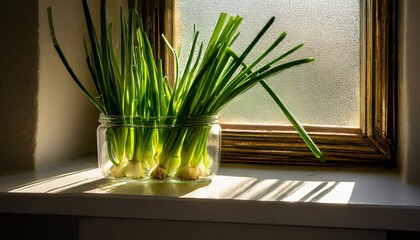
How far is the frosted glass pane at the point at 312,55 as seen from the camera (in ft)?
3.70

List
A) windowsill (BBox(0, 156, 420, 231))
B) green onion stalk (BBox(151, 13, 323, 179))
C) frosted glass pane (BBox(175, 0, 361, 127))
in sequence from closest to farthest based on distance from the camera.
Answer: windowsill (BBox(0, 156, 420, 231))
green onion stalk (BBox(151, 13, 323, 179))
frosted glass pane (BBox(175, 0, 361, 127))

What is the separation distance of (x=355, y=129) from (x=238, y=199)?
327 mm

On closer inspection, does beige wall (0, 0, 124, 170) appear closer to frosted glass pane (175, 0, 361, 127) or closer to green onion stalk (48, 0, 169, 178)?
green onion stalk (48, 0, 169, 178)

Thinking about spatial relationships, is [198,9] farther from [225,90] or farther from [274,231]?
[274,231]

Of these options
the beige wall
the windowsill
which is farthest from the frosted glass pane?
the beige wall

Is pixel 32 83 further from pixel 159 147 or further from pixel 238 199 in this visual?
pixel 238 199

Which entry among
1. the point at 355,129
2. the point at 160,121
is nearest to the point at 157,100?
the point at 160,121

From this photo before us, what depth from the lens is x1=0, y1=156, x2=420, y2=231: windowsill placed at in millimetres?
866

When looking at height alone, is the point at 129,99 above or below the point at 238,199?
above

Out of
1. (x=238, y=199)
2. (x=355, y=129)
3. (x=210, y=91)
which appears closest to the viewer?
(x=238, y=199)

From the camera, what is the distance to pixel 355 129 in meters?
Result: 1.13

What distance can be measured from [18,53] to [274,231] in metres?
0.50

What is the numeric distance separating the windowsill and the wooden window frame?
0.23 ft

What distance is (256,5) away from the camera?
45.4 inches
